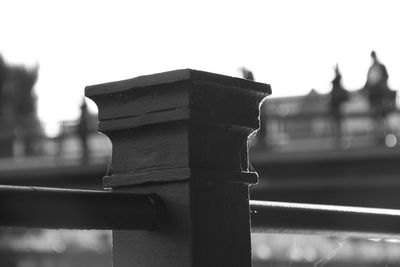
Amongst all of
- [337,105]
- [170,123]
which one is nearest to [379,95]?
[337,105]

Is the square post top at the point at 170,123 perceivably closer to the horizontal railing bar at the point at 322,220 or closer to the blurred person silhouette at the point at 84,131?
the horizontal railing bar at the point at 322,220

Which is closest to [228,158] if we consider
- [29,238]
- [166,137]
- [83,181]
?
[166,137]

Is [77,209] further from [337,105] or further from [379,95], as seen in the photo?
[337,105]

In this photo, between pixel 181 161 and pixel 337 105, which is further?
pixel 337 105

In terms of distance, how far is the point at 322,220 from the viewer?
2.66 meters

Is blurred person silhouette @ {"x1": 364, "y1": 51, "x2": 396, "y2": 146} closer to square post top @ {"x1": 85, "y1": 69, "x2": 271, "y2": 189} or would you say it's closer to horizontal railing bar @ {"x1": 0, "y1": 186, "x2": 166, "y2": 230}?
square post top @ {"x1": 85, "y1": 69, "x2": 271, "y2": 189}

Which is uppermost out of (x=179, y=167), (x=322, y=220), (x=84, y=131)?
(x=84, y=131)

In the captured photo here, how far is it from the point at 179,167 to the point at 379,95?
20.4 metres

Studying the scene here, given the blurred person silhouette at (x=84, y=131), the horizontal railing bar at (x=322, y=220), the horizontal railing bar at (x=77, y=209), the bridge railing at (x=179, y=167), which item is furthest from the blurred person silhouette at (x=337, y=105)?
the horizontal railing bar at (x=77, y=209)

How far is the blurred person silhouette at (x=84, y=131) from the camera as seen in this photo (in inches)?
1009

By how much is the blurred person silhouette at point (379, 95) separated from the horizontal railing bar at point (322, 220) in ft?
63.6

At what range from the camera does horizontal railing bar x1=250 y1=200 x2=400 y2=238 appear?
250 centimetres

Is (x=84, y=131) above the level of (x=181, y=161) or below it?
above

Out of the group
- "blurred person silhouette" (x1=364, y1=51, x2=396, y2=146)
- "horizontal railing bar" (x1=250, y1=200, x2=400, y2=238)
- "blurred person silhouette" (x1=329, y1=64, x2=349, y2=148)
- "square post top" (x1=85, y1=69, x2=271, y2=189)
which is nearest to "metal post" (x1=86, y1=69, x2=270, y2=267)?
"square post top" (x1=85, y1=69, x2=271, y2=189)
